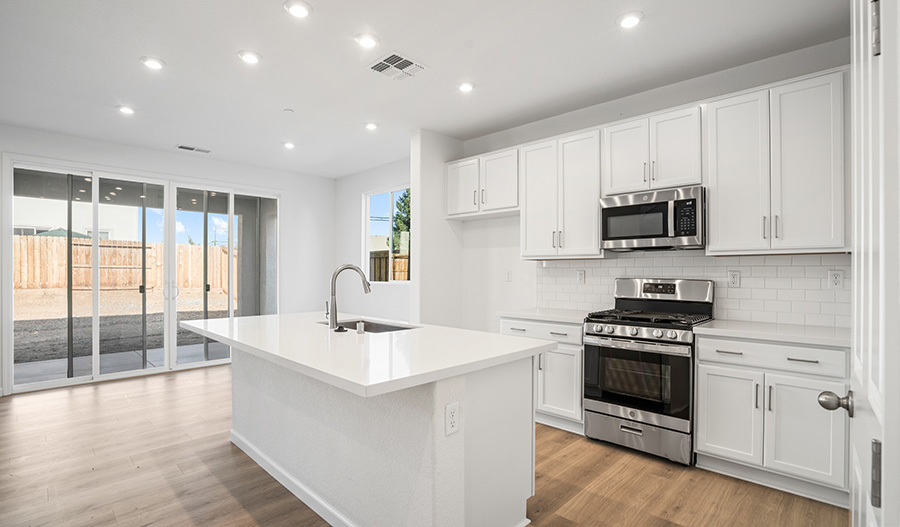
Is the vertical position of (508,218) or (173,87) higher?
(173,87)

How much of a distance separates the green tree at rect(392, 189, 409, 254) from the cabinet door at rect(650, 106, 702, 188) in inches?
136

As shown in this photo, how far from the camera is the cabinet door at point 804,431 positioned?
7.57 feet

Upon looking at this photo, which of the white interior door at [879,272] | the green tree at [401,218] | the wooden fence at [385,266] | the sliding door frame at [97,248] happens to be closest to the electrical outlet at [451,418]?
the white interior door at [879,272]

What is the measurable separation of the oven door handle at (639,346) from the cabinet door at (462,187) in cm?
181

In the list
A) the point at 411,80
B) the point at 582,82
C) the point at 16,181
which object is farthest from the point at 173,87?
the point at 582,82

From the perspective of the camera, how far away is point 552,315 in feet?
11.6

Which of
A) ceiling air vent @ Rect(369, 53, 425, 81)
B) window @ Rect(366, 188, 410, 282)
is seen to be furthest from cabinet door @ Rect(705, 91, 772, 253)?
window @ Rect(366, 188, 410, 282)

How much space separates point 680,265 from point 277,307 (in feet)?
17.6

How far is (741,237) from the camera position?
2.81 m

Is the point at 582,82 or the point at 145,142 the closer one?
the point at 582,82

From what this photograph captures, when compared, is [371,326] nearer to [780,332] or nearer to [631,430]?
[631,430]

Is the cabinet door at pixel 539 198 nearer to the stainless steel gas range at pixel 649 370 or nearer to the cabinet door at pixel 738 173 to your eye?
the stainless steel gas range at pixel 649 370

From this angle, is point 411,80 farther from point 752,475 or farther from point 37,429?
point 37,429

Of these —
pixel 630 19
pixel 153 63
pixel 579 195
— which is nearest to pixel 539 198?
pixel 579 195
